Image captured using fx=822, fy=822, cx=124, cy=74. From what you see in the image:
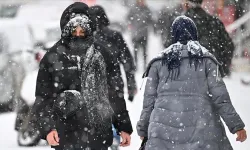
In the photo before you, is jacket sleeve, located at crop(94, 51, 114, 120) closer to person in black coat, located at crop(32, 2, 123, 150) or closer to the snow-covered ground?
person in black coat, located at crop(32, 2, 123, 150)

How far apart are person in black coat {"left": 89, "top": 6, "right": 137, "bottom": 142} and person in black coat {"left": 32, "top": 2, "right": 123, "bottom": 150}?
0.36 ft

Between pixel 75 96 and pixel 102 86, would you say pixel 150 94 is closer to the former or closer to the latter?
pixel 102 86

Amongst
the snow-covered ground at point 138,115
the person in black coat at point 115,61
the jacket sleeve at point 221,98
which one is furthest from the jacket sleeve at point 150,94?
the snow-covered ground at point 138,115

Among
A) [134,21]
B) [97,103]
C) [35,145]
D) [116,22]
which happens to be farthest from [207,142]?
[116,22]

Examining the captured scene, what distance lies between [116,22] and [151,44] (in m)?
4.76

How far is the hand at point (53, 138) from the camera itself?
230 inches

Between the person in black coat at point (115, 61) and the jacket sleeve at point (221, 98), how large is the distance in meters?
0.74

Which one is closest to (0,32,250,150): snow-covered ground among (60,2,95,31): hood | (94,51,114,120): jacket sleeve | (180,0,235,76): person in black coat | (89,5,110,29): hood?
(89,5,110,29): hood

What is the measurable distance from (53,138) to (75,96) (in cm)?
34

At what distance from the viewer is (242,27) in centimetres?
2112

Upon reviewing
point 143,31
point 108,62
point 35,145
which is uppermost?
point 143,31

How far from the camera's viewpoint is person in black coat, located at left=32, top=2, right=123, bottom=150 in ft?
A: 19.5

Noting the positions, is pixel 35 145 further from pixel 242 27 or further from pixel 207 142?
pixel 242 27

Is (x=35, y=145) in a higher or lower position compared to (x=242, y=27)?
lower
